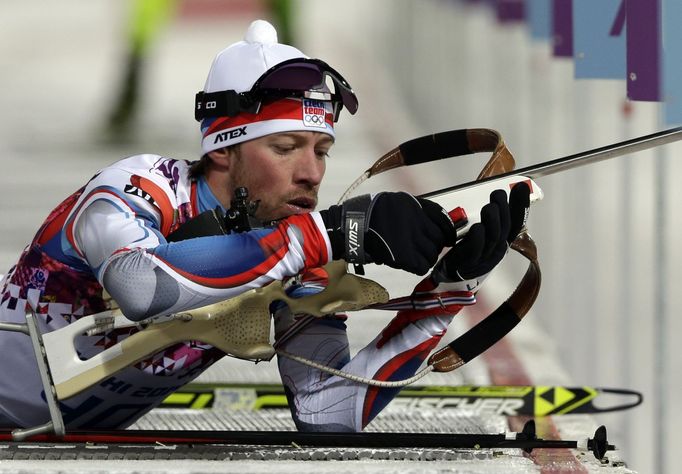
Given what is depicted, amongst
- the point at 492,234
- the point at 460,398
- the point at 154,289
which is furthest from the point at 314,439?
the point at 460,398

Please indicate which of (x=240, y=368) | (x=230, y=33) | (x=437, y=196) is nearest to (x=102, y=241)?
(x=437, y=196)

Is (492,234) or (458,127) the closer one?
(492,234)

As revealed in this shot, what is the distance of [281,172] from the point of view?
3.47 metres

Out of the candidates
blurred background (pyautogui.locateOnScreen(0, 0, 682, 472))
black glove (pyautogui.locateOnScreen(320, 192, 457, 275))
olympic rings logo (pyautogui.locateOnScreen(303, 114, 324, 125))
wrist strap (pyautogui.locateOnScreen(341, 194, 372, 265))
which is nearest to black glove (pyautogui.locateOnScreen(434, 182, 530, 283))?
black glove (pyautogui.locateOnScreen(320, 192, 457, 275))

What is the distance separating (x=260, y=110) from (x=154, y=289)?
0.56 metres

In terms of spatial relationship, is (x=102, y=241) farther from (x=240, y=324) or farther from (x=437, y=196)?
(x=437, y=196)

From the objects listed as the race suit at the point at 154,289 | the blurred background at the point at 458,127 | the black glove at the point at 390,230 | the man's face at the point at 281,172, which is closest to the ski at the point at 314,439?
the race suit at the point at 154,289

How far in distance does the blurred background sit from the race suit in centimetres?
55

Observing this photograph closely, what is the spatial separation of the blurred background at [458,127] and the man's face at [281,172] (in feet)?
2.49

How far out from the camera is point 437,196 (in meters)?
3.32

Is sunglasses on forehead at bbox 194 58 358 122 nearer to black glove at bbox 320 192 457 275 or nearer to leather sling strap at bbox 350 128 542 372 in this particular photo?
leather sling strap at bbox 350 128 542 372

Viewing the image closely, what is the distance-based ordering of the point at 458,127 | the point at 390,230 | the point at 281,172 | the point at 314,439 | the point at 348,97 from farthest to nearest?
the point at 458,127, the point at 348,97, the point at 281,172, the point at 314,439, the point at 390,230

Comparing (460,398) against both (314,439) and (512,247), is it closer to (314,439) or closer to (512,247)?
(512,247)

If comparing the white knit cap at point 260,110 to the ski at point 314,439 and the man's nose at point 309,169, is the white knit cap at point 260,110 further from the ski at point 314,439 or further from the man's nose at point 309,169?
the ski at point 314,439
